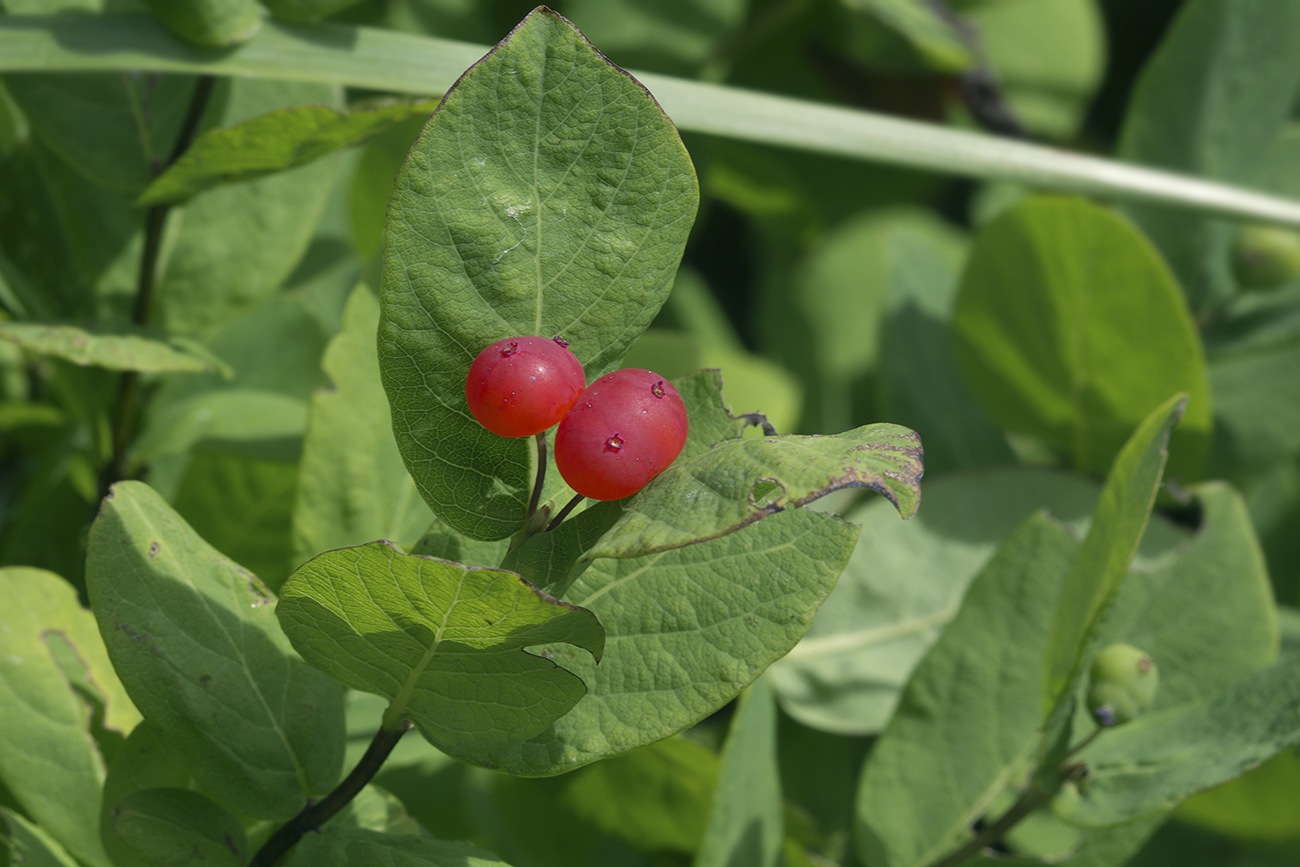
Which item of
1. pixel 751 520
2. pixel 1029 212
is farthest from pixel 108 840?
pixel 1029 212

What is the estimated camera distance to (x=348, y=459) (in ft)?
2.02

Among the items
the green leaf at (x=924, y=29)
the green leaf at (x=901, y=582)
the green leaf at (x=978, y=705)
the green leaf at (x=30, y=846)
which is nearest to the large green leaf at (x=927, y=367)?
the green leaf at (x=901, y=582)

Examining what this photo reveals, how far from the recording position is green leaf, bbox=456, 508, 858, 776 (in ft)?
1.55

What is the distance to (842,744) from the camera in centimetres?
98

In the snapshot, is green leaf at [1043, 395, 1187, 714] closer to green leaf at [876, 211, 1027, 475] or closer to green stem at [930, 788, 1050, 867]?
green stem at [930, 788, 1050, 867]

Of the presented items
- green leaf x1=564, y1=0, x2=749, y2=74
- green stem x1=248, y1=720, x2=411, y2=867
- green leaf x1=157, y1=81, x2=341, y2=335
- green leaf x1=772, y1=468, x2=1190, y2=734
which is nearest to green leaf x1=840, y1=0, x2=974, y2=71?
green leaf x1=564, y1=0, x2=749, y2=74

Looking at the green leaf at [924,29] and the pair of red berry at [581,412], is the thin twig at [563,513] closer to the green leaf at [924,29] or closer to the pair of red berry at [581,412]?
the pair of red berry at [581,412]

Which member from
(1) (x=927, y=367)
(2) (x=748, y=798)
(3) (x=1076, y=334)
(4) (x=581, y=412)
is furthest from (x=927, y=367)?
(4) (x=581, y=412)

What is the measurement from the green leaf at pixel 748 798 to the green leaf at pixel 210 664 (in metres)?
0.25

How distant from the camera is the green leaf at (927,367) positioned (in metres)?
1.15

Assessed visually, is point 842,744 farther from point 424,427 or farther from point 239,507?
point 424,427

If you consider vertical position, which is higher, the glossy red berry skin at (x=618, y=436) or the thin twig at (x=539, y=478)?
the glossy red berry skin at (x=618, y=436)

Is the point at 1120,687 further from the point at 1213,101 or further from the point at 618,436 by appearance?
the point at 1213,101

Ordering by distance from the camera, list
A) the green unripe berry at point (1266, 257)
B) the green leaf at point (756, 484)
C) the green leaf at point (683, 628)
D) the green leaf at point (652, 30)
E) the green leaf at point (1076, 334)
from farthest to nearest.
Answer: the green leaf at point (652, 30), the green unripe berry at point (1266, 257), the green leaf at point (1076, 334), the green leaf at point (683, 628), the green leaf at point (756, 484)
